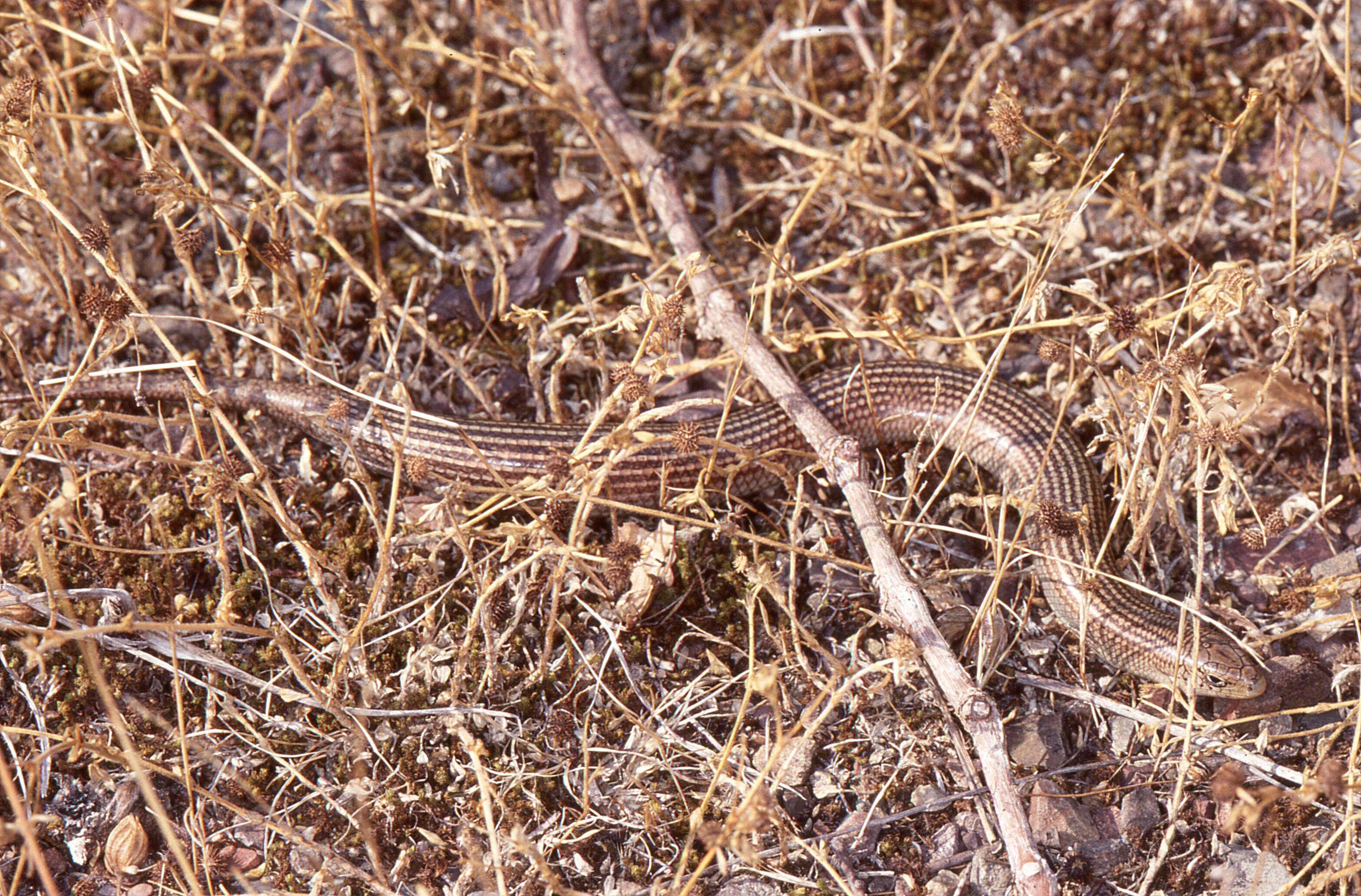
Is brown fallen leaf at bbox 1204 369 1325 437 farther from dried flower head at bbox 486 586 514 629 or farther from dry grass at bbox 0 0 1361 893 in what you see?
dried flower head at bbox 486 586 514 629

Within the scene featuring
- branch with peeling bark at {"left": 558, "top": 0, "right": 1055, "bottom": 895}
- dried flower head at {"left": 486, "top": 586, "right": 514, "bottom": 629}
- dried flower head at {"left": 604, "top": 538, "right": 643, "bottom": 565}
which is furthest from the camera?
dried flower head at {"left": 486, "top": 586, "right": 514, "bottom": 629}

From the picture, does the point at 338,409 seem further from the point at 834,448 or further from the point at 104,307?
the point at 834,448

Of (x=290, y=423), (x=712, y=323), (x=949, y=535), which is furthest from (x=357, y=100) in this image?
(x=949, y=535)

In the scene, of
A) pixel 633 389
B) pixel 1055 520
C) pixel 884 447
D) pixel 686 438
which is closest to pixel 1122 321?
pixel 1055 520

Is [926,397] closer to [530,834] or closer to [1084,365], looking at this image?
[1084,365]

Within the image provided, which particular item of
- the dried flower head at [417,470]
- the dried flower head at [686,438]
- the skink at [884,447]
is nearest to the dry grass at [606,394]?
the skink at [884,447]

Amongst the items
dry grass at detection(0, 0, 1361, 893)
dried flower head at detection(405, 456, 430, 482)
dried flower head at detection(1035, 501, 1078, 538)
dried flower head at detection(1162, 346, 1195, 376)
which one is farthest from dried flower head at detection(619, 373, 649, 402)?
dried flower head at detection(1162, 346, 1195, 376)

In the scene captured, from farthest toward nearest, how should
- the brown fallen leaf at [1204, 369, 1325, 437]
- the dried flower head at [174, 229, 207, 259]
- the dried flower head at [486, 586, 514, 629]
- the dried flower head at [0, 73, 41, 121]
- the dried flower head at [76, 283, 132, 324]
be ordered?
the brown fallen leaf at [1204, 369, 1325, 437]
the dried flower head at [486, 586, 514, 629]
the dried flower head at [174, 229, 207, 259]
the dried flower head at [0, 73, 41, 121]
the dried flower head at [76, 283, 132, 324]
